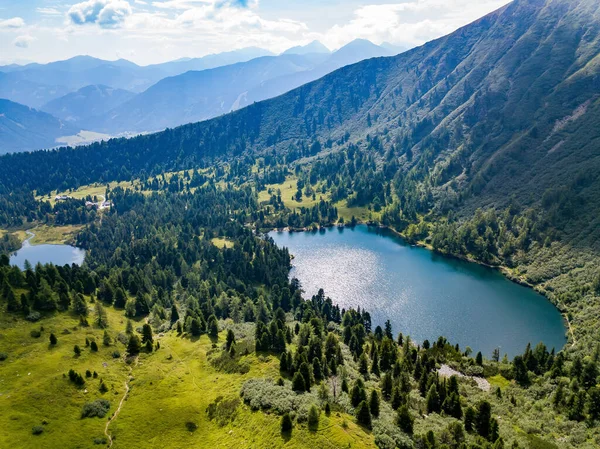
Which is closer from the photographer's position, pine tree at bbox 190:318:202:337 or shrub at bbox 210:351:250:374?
shrub at bbox 210:351:250:374

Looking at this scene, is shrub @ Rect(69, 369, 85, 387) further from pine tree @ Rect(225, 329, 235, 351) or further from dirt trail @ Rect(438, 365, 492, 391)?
dirt trail @ Rect(438, 365, 492, 391)

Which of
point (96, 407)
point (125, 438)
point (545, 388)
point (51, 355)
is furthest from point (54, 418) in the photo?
point (545, 388)

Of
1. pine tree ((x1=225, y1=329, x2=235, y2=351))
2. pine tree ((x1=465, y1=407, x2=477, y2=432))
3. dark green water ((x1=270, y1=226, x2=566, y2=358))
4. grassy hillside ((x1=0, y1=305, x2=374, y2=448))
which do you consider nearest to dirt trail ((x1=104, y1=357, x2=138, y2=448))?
grassy hillside ((x1=0, y1=305, x2=374, y2=448))

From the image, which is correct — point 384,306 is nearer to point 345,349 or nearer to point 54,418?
point 345,349

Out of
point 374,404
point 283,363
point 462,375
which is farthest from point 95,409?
point 462,375

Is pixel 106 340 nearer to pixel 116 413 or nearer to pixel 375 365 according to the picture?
pixel 116 413

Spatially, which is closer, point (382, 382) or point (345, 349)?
point (382, 382)

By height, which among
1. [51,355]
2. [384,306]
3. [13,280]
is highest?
[13,280]

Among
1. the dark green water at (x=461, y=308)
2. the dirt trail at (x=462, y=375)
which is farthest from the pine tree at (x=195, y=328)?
the dirt trail at (x=462, y=375)
